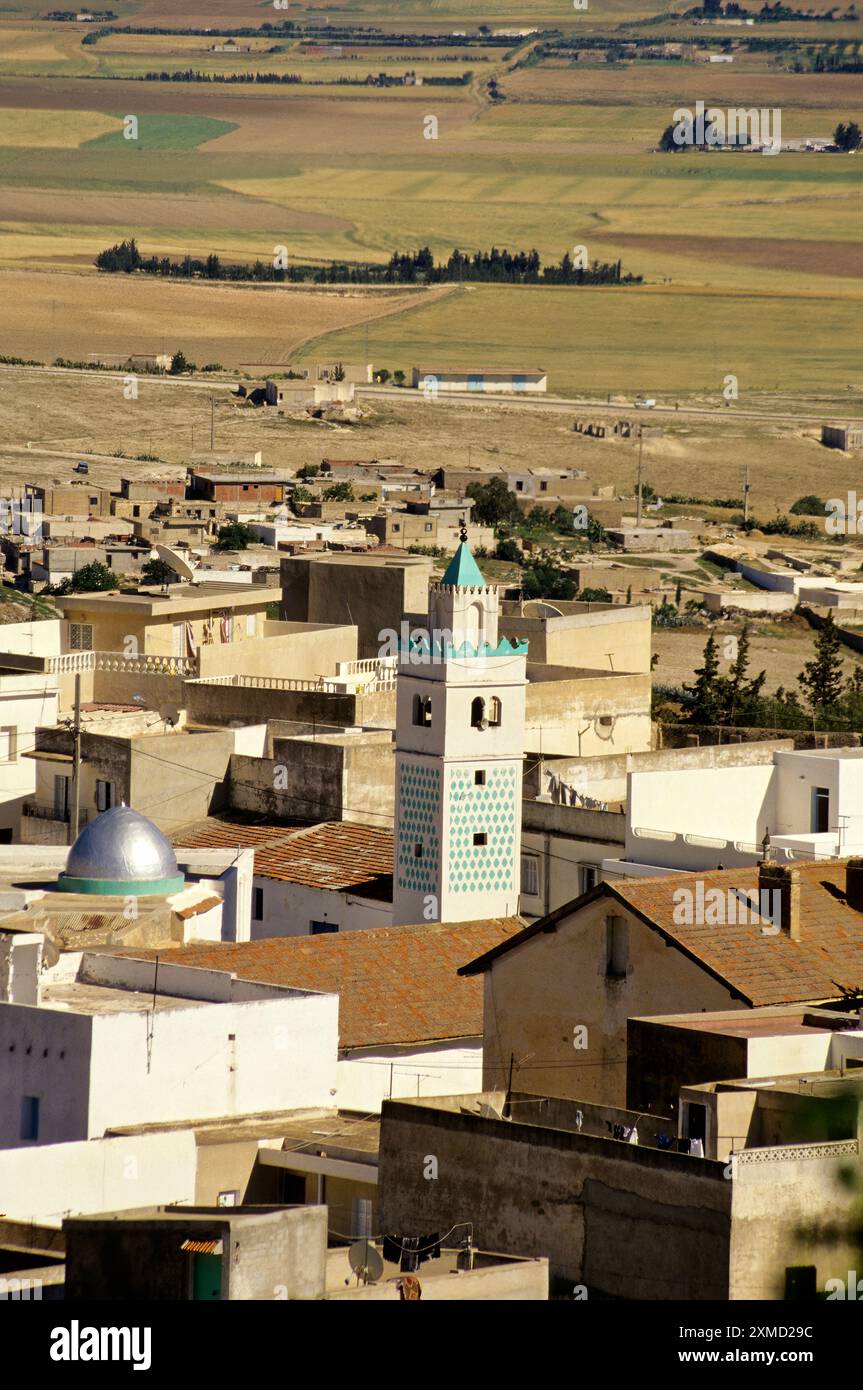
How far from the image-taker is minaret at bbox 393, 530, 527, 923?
37.3 meters

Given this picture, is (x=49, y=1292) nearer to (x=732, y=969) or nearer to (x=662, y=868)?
(x=732, y=969)

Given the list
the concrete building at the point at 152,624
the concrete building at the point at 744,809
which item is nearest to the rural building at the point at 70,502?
the concrete building at the point at 152,624

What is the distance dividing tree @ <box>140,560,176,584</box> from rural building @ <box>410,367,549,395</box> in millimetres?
91073

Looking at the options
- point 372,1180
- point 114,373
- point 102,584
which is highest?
point 372,1180

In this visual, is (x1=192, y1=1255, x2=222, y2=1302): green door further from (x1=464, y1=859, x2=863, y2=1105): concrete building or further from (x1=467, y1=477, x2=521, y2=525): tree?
(x1=467, y1=477, x2=521, y2=525): tree

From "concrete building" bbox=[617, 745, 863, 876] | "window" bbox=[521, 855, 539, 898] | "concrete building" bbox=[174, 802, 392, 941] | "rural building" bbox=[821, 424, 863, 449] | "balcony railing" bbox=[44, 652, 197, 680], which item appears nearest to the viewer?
"concrete building" bbox=[617, 745, 863, 876]

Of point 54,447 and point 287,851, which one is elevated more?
point 287,851

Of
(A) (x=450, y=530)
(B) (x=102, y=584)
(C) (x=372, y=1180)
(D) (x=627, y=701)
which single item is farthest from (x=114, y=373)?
(C) (x=372, y=1180)

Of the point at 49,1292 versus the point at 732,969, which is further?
the point at 732,969

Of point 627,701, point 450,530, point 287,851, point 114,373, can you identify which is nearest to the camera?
point 287,851

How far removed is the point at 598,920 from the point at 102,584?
56.9 m

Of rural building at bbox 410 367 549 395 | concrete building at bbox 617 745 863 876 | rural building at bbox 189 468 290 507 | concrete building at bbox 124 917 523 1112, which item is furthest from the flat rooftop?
rural building at bbox 410 367 549 395

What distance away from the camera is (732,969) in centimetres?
2581

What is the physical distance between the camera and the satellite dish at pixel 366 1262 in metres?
19.1
